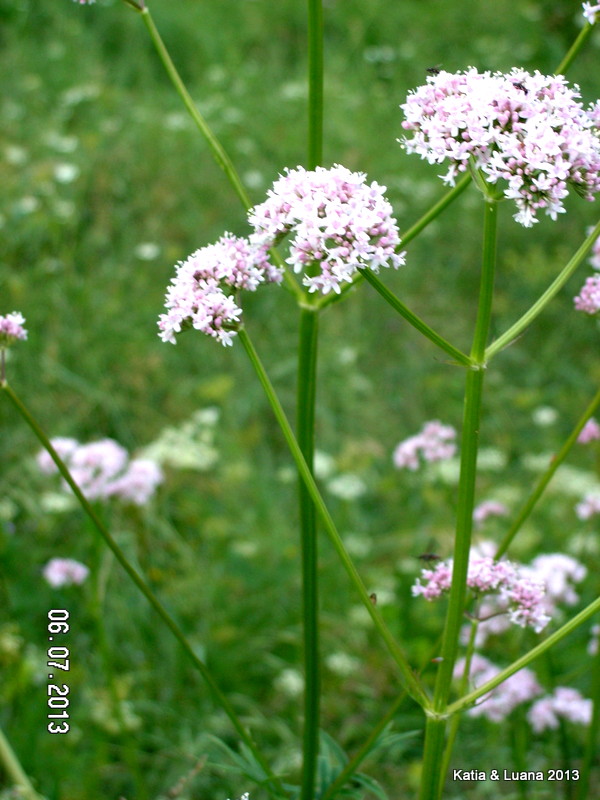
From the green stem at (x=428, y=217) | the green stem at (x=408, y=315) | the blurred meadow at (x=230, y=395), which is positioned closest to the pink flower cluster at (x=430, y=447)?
the blurred meadow at (x=230, y=395)

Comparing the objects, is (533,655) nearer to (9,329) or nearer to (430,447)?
(9,329)

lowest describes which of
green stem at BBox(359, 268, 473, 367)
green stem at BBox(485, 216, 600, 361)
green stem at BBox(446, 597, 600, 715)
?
green stem at BBox(446, 597, 600, 715)

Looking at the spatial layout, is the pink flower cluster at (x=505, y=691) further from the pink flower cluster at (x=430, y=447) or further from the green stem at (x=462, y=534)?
the green stem at (x=462, y=534)

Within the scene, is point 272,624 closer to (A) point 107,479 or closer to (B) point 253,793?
(B) point 253,793

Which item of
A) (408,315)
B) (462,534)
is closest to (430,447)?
(462,534)

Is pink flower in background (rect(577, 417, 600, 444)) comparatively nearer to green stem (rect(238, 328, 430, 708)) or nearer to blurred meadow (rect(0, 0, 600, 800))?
blurred meadow (rect(0, 0, 600, 800))

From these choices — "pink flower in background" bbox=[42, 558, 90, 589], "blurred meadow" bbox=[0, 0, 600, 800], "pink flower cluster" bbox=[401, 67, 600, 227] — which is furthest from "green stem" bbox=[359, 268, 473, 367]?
"pink flower in background" bbox=[42, 558, 90, 589]
